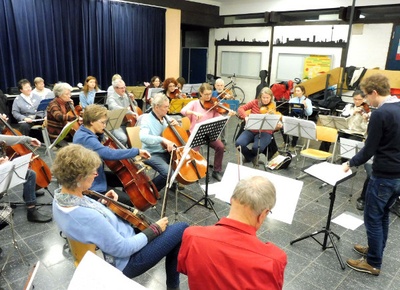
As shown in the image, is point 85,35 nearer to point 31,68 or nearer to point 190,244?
point 31,68

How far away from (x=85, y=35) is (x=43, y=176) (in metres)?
5.61

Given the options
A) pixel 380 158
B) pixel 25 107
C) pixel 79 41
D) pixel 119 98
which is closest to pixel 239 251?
pixel 380 158

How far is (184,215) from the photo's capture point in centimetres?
352

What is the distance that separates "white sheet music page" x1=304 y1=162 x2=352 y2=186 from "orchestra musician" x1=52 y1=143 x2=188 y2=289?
4.89 feet

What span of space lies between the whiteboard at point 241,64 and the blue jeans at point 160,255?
8909 millimetres

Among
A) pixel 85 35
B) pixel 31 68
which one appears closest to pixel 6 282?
pixel 31 68

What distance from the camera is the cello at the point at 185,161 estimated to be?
3315 millimetres

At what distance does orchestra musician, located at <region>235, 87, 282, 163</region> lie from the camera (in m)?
4.78

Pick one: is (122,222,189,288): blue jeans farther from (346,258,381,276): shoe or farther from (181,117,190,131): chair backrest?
(181,117,190,131): chair backrest

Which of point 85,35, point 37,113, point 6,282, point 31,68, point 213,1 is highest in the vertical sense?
point 213,1

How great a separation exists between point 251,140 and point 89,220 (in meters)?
3.59

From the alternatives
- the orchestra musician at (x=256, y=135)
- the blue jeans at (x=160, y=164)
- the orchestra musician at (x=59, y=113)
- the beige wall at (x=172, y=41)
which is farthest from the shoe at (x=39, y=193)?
the beige wall at (x=172, y=41)

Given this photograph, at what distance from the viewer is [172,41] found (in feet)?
32.5

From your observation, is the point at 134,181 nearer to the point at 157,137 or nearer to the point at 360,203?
the point at 157,137
